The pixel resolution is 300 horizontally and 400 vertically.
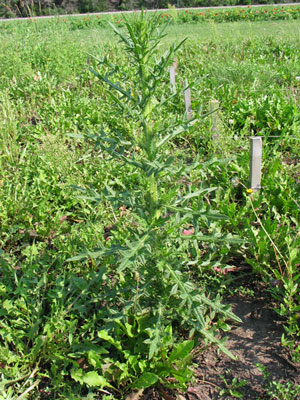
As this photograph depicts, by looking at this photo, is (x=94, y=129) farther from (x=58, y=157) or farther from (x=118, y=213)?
(x=118, y=213)

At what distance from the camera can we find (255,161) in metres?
2.64

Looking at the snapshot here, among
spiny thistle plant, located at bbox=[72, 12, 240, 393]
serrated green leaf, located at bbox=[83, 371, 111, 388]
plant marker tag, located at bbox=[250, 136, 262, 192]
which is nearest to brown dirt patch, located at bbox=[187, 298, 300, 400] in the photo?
spiny thistle plant, located at bbox=[72, 12, 240, 393]

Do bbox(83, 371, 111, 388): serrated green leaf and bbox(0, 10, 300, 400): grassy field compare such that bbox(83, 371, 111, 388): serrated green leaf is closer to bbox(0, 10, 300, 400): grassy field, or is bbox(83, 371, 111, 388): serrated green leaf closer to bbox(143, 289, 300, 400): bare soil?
bbox(0, 10, 300, 400): grassy field

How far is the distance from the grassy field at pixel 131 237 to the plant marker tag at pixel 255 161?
98 mm

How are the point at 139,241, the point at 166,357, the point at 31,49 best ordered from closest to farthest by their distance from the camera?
the point at 139,241 → the point at 166,357 → the point at 31,49

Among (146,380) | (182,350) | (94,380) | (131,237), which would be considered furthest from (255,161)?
(94,380)

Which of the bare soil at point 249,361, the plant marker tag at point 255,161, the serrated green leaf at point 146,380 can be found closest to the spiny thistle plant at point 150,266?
the serrated green leaf at point 146,380

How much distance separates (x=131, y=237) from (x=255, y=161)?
1054 mm

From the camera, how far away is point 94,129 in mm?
3830

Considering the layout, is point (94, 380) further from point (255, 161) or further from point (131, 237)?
point (255, 161)

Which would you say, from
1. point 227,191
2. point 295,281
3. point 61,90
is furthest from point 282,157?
point 61,90

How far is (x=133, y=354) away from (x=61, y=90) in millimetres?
3879

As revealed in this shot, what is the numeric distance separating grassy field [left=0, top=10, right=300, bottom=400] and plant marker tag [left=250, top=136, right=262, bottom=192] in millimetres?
98

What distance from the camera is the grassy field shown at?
170 cm
